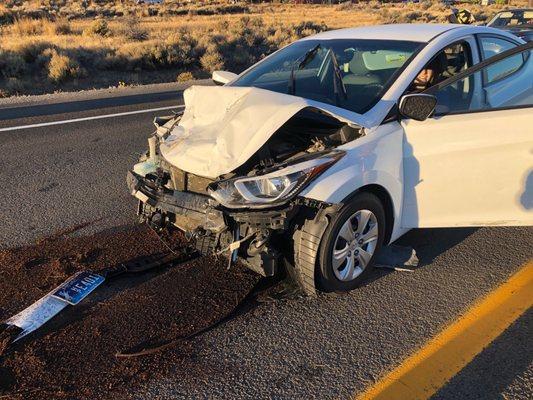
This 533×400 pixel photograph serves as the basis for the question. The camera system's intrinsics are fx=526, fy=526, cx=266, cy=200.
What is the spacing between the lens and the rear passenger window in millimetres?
4155

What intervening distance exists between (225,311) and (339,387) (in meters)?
0.93

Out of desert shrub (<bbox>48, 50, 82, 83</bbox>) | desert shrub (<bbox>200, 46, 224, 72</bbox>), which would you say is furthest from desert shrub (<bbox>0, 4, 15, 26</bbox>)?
desert shrub (<bbox>200, 46, 224, 72</bbox>)

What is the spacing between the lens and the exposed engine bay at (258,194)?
3.06 m

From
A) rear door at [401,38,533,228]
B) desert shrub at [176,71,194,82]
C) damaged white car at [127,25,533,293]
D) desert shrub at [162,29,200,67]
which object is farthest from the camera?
desert shrub at [162,29,200,67]

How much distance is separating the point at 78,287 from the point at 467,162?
278 centimetres

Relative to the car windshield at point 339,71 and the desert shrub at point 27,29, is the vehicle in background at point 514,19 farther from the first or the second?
the desert shrub at point 27,29

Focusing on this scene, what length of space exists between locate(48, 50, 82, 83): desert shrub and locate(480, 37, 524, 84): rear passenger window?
1227cm

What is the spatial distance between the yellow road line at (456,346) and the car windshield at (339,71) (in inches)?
59.3

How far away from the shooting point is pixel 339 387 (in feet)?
8.76

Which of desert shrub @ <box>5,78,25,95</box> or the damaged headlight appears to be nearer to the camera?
the damaged headlight

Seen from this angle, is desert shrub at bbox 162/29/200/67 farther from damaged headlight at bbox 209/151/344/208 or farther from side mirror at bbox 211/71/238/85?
damaged headlight at bbox 209/151/344/208

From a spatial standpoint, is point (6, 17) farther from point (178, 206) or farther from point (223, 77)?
point (178, 206)

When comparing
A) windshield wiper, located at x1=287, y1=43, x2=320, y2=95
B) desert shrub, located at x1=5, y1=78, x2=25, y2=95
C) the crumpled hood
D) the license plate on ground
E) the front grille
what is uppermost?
windshield wiper, located at x1=287, y1=43, x2=320, y2=95

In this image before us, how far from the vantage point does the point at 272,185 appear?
10.2ft
